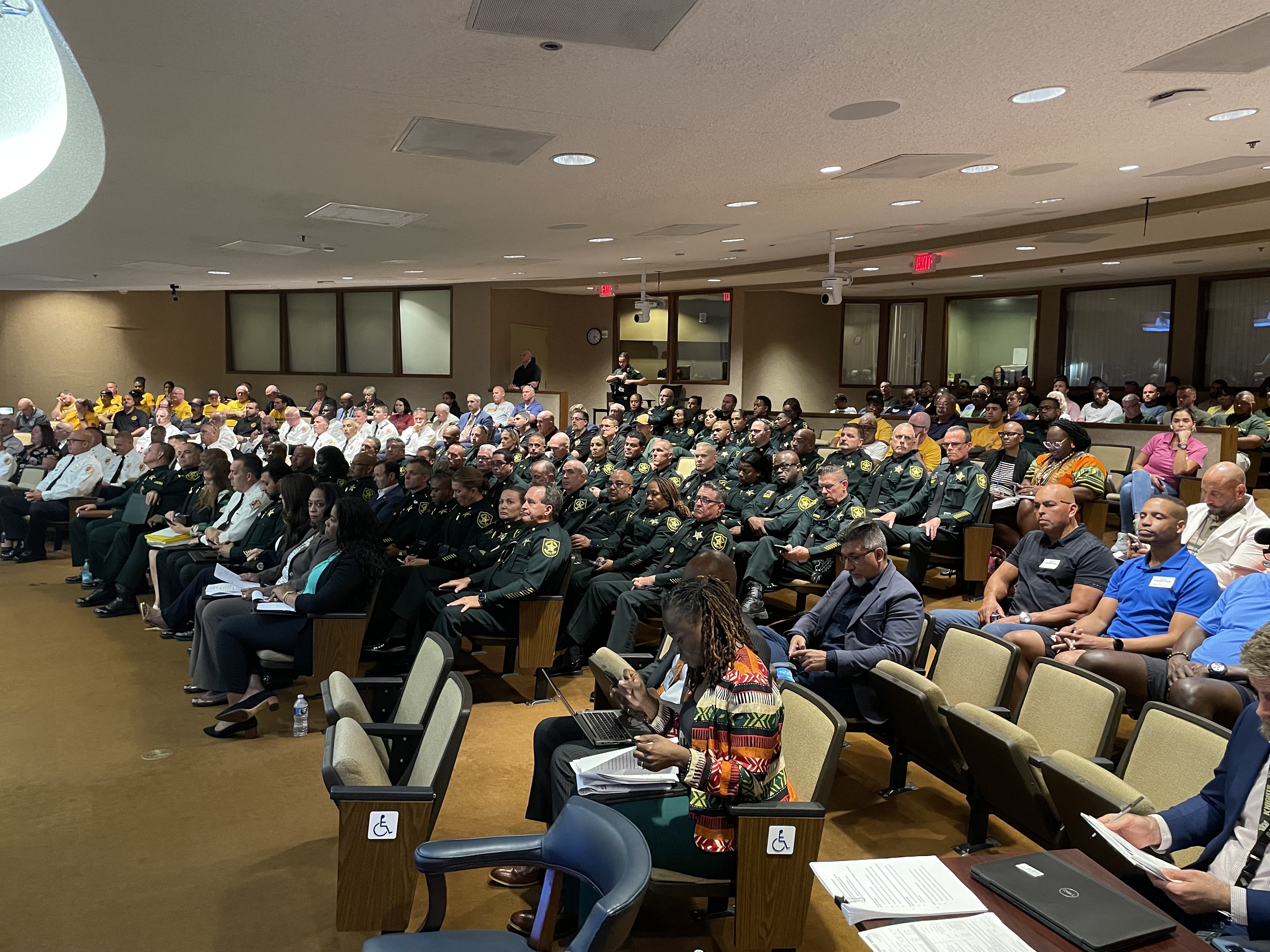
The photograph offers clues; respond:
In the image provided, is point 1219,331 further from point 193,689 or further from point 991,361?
point 193,689

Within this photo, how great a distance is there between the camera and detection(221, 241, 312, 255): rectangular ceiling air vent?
880 centimetres

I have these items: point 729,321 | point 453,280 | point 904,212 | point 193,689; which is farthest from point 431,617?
point 729,321

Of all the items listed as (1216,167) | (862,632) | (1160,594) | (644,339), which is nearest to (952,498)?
(1160,594)

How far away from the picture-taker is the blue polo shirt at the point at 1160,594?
355 cm

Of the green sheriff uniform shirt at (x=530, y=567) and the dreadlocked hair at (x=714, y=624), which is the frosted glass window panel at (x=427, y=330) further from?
the dreadlocked hair at (x=714, y=624)

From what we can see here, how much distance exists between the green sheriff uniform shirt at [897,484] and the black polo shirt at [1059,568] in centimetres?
192

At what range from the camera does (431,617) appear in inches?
189

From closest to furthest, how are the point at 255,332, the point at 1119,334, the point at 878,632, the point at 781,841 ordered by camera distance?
the point at 781,841 → the point at 878,632 → the point at 1119,334 → the point at 255,332

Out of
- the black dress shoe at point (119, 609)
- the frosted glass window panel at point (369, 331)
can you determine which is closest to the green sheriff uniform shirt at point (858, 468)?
the black dress shoe at point (119, 609)

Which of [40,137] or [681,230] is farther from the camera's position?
[681,230]

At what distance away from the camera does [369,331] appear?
15922 millimetres

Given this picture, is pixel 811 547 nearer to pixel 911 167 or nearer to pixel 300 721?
pixel 911 167

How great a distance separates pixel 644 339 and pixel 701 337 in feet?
3.73

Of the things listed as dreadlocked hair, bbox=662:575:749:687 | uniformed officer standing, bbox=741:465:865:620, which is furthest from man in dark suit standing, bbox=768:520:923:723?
uniformed officer standing, bbox=741:465:865:620
